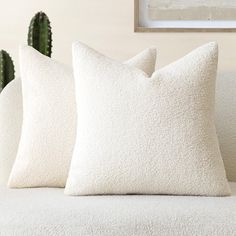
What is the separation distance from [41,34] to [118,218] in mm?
1345

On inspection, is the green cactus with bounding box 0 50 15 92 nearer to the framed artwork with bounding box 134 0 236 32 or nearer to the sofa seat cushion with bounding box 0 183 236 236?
the framed artwork with bounding box 134 0 236 32

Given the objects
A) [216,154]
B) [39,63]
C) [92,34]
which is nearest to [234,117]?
[216,154]

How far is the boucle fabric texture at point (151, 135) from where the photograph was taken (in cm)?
192

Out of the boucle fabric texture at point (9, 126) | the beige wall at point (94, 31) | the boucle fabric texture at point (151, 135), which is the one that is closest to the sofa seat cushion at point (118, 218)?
the boucle fabric texture at point (151, 135)

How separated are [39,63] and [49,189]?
42 cm

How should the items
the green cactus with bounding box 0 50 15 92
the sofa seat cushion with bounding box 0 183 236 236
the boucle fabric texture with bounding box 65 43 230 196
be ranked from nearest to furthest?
the sofa seat cushion with bounding box 0 183 236 236, the boucle fabric texture with bounding box 65 43 230 196, the green cactus with bounding box 0 50 15 92

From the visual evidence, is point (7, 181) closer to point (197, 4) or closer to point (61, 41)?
point (61, 41)

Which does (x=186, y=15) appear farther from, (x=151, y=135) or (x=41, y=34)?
(x=151, y=135)

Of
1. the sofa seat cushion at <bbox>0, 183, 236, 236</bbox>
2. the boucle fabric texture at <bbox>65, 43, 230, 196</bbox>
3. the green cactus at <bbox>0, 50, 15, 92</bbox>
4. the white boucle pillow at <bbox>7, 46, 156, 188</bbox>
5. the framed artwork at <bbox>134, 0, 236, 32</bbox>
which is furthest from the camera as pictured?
the framed artwork at <bbox>134, 0, 236, 32</bbox>

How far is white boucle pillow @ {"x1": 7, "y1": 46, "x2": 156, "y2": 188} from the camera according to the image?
82.8 inches

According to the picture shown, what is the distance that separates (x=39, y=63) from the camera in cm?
220

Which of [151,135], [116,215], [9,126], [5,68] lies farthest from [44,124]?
[5,68]

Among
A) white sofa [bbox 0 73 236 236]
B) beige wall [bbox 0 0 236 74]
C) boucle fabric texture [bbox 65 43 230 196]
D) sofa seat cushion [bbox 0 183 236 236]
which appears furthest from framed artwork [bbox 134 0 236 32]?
sofa seat cushion [bbox 0 183 236 236]

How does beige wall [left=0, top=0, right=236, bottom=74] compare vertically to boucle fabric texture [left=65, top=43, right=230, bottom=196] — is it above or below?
above
